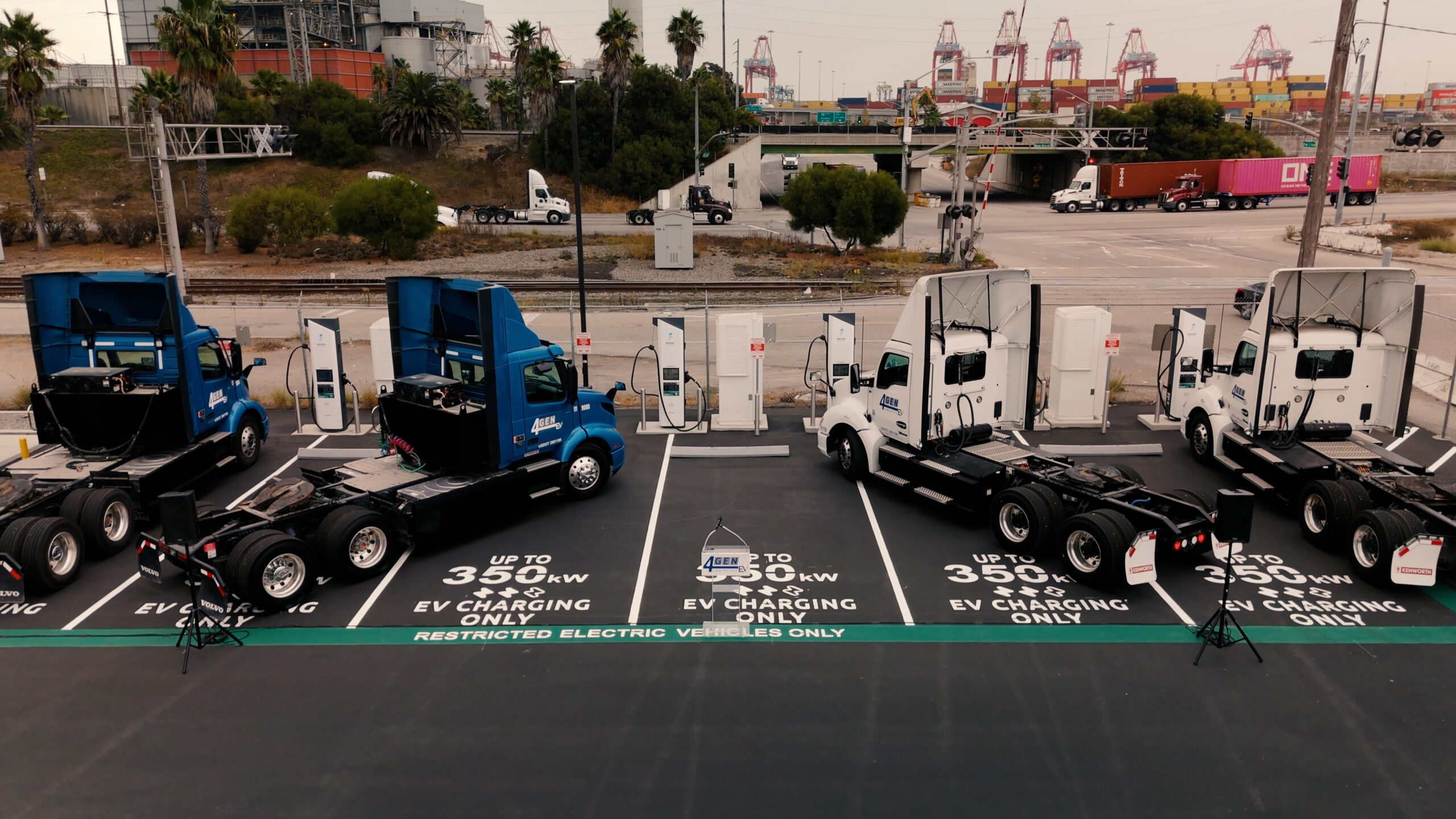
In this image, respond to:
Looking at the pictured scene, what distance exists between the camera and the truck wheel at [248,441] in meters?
15.4

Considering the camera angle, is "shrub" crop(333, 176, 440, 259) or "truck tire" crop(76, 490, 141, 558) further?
"shrub" crop(333, 176, 440, 259)

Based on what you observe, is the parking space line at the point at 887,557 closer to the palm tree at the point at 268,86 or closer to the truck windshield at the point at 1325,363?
the truck windshield at the point at 1325,363

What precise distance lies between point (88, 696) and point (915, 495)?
1074cm

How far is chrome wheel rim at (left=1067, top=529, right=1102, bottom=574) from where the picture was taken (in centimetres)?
1117

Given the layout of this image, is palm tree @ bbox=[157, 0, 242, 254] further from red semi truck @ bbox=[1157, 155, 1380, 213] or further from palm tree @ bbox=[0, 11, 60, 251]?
red semi truck @ bbox=[1157, 155, 1380, 213]

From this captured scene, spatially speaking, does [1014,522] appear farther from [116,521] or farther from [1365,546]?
[116,521]

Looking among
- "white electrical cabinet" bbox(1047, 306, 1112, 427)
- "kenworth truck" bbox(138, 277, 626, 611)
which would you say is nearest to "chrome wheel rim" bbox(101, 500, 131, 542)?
"kenworth truck" bbox(138, 277, 626, 611)

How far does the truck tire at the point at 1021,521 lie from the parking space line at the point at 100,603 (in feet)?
35.6

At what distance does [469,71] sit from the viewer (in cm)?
12050

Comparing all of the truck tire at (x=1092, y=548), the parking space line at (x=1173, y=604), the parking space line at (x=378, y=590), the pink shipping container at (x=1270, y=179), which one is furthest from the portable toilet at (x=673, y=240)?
the pink shipping container at (x=1270, y=179)

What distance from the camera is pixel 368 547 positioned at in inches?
456

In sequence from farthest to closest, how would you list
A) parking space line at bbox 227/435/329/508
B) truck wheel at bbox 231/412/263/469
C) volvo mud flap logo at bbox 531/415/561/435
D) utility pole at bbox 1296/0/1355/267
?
1. utility pole at bbox 1296/0/1355/267
2. truck wheel at bbox 231/412/263/469
3. parking space line at bbox 227/435/329/508
4. volvo mud flap logo at bbox 531/415/561/435

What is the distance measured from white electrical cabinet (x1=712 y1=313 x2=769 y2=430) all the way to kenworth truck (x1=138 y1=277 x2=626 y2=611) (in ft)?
10.4

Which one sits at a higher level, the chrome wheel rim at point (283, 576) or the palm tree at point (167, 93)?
the palm tree at point (167, 93)
